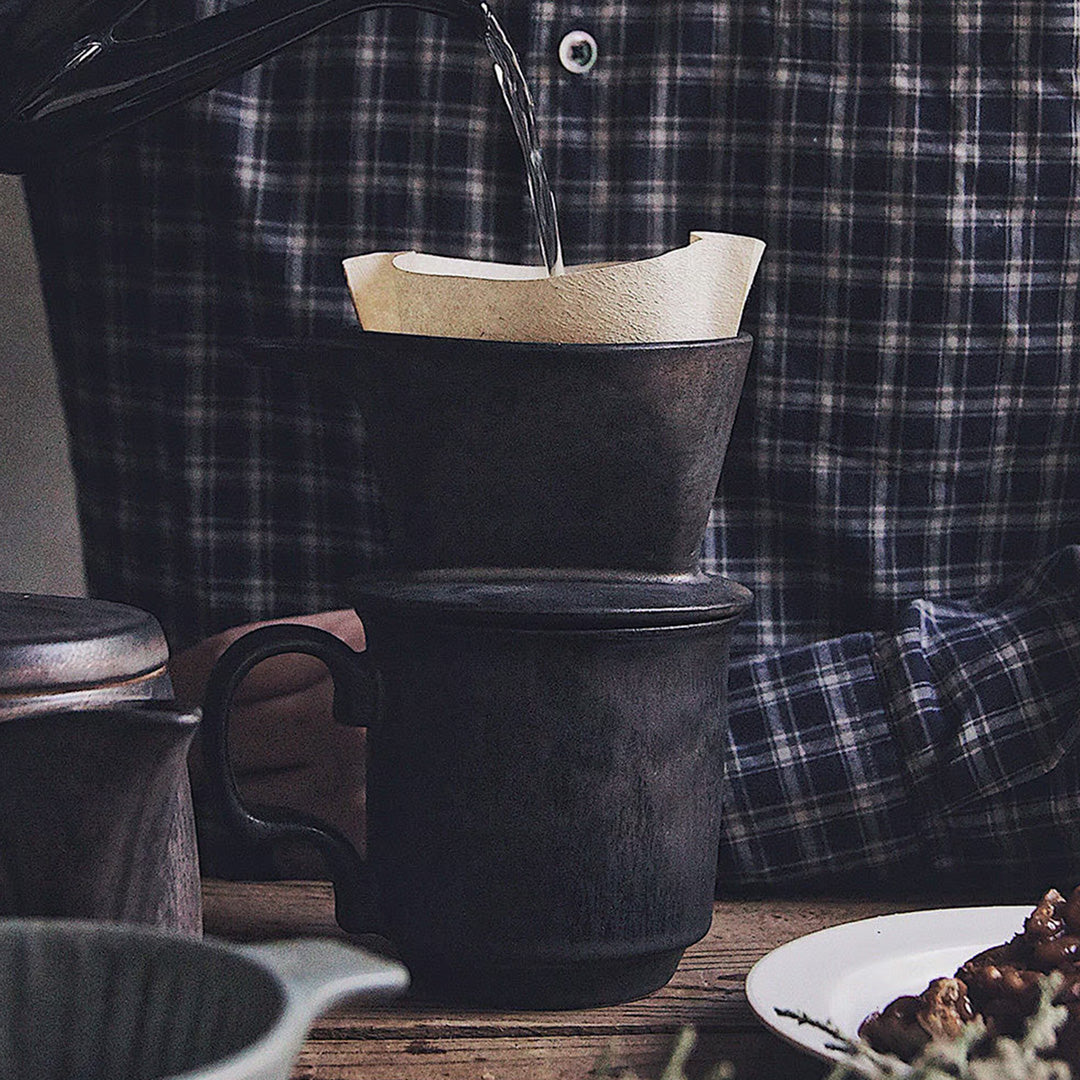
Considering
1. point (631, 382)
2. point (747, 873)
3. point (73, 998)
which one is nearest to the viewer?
point (73, 998)

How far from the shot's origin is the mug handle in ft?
2.19

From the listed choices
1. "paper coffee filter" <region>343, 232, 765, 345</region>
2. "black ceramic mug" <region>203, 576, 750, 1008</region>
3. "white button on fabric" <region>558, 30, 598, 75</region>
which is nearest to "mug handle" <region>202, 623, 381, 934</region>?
"black ceramic mug" <region>203, 576, 750, 1008</region>

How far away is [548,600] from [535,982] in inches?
6.3

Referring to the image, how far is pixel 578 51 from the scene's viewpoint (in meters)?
0.95

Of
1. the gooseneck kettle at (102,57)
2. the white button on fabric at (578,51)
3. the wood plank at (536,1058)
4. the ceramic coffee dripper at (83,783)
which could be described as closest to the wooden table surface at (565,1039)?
the wood plank at (536,1058)

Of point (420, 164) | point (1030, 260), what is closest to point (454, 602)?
point (420, 164)

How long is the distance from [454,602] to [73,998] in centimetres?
28

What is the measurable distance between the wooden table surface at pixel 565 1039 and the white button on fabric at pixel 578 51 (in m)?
0.51

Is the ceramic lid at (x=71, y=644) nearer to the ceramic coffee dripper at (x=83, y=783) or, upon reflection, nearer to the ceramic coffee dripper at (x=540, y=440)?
the ceramic coffee dripper at (x=83, y=783)

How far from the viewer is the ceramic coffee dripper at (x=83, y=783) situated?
0.51 m

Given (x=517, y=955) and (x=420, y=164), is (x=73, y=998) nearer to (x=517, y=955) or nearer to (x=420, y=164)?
(x=517, y=955)

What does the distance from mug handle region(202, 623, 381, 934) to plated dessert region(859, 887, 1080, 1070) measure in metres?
0.22

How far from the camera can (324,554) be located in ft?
3.19

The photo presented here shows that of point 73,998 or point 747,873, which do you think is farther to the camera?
point 747,873
